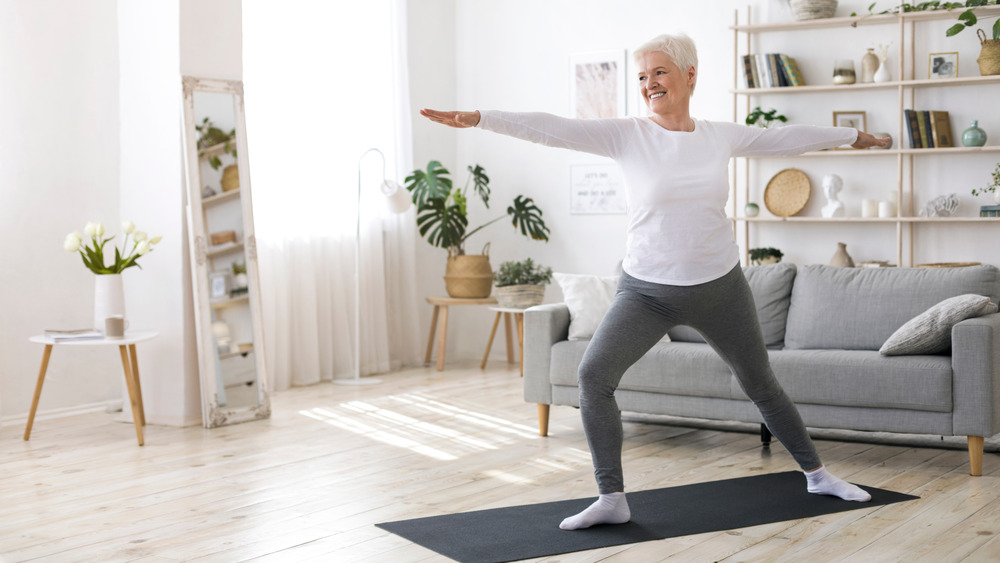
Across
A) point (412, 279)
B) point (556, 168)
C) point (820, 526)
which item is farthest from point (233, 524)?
point (556, 168)

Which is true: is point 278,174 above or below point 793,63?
below

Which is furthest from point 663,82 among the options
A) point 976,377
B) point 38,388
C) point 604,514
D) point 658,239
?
point 38,388

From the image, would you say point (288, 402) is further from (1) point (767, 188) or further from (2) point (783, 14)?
(2) point (783, 14)

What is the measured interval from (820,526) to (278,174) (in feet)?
13.3

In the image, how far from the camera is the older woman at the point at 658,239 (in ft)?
9.03

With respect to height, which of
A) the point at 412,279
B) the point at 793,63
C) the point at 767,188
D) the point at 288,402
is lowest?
the point at 288,402

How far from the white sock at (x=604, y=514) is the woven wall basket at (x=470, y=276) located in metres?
3.99

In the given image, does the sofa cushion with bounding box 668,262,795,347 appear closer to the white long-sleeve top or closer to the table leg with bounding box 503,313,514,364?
the white long-sleeve top

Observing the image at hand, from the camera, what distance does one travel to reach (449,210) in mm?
6848

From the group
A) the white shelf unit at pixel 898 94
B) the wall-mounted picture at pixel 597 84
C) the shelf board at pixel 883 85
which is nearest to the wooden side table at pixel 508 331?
the wall-mounted picture at pixel 597 84

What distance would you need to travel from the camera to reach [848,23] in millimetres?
6168

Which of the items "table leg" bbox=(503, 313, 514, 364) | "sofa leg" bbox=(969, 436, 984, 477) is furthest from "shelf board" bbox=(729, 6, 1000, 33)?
"sofa leg" bbox=(969, 436, 984, 477)

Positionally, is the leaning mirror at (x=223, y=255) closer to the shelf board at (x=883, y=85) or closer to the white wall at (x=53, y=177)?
the white wall at (x=53, y=177)

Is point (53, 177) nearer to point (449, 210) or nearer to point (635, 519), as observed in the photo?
point (449, 210)
